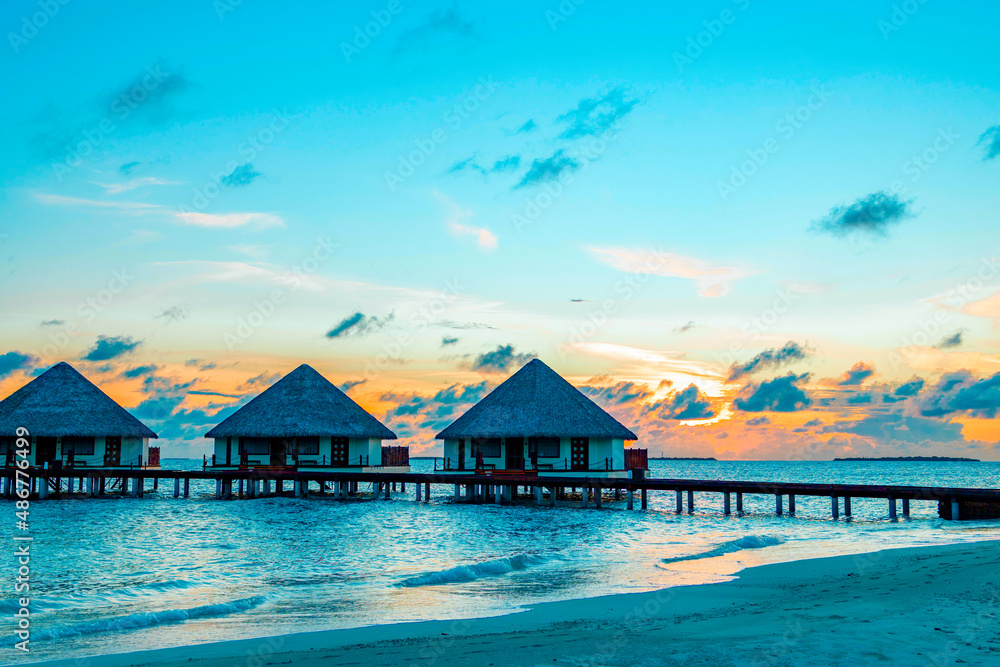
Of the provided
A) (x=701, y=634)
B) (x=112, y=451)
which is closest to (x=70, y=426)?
(x=112, y=451)

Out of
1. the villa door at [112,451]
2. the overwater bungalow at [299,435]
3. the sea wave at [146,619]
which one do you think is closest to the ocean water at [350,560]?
the sea wave at [146,619]

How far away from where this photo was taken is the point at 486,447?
41.0m

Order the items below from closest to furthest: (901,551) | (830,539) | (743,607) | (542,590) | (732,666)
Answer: (732,666), (743,607), (542,590), (901,551), (830,539)

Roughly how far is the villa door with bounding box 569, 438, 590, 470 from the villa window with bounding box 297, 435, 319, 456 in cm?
1325

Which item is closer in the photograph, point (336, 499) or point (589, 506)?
point (589, 506)

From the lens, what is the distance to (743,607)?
11.1 meters

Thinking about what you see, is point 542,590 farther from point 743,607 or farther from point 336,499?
point 336,499

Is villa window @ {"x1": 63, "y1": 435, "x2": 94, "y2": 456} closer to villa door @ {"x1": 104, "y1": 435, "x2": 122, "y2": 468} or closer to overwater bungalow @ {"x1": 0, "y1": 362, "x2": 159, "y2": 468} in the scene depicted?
overwater bungalow @ {"x1": 0, "y1": 362, "x2": 159, "y2": 468}

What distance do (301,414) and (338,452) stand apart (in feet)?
8.94

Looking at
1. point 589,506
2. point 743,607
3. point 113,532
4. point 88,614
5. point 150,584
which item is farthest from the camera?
point 589,506

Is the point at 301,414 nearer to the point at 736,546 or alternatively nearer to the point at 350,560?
the point at 350,560

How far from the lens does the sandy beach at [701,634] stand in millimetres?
7828

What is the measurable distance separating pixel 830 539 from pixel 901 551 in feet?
19.1

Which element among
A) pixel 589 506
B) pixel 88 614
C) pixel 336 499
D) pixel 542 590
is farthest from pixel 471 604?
pixel 336 499
